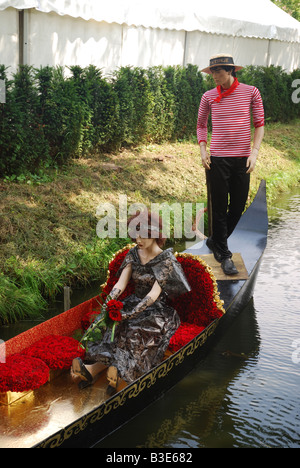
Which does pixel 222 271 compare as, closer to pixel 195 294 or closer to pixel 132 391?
pixel 195 294

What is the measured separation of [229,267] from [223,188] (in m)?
0.78

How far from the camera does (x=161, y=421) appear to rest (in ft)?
15.8

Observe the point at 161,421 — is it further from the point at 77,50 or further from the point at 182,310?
the point at 77,50

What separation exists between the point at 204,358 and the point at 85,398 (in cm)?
147

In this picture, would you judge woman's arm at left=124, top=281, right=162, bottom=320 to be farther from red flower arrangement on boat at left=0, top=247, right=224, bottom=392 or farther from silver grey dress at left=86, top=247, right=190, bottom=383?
red flower arrangement on boat at left=0, top=247, right=224, bottom=392

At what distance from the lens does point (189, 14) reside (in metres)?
14.0

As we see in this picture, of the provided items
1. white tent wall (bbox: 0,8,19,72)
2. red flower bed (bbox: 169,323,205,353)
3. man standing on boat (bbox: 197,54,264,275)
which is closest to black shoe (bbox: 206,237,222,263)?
man standing on boat (bbox: 197,54,264,275)

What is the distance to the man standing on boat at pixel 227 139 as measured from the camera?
237 inches

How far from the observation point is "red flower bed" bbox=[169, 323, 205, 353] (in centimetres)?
508

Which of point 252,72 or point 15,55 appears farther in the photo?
point 252,72

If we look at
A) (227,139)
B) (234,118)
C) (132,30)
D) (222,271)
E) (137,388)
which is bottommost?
(137,388)

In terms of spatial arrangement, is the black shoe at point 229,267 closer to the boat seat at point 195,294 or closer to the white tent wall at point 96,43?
the boat seat at point 195,294

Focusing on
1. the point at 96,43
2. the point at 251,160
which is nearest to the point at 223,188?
the point at 251,160
